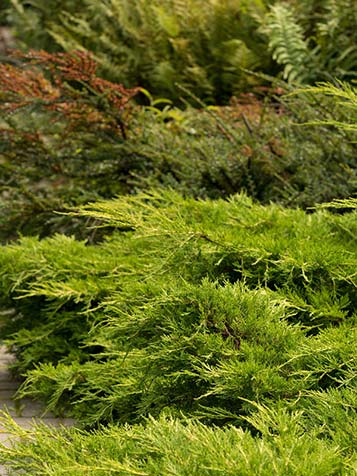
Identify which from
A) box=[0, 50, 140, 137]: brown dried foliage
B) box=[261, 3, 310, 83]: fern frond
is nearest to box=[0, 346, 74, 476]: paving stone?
box=[0, 50, 140, 137]: brown dried foliage

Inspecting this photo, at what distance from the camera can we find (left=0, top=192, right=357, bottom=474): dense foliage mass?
8.59 feet

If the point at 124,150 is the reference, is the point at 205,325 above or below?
above

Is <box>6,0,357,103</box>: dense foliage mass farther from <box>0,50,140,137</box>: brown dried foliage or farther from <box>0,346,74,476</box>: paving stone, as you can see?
<box>0,346,74,476</box>: paving stone

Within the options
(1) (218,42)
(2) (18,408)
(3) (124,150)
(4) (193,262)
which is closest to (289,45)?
(1) (218,42)

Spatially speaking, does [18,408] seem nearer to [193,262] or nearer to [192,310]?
[193,262]

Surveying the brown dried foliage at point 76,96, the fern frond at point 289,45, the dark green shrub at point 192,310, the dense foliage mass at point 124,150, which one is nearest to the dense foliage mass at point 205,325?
the dark green shrub at point 192,310

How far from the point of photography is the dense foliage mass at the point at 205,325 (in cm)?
262

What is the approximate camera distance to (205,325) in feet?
9.52

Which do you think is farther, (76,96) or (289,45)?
(289,45)

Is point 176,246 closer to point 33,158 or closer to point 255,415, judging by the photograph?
point 255,415

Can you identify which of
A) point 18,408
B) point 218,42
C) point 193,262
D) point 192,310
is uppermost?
point 192,310

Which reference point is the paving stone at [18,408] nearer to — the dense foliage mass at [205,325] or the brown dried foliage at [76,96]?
the dense foliage mass at [205,325]

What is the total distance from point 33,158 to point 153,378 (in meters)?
2.90

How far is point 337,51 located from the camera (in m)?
7.28
